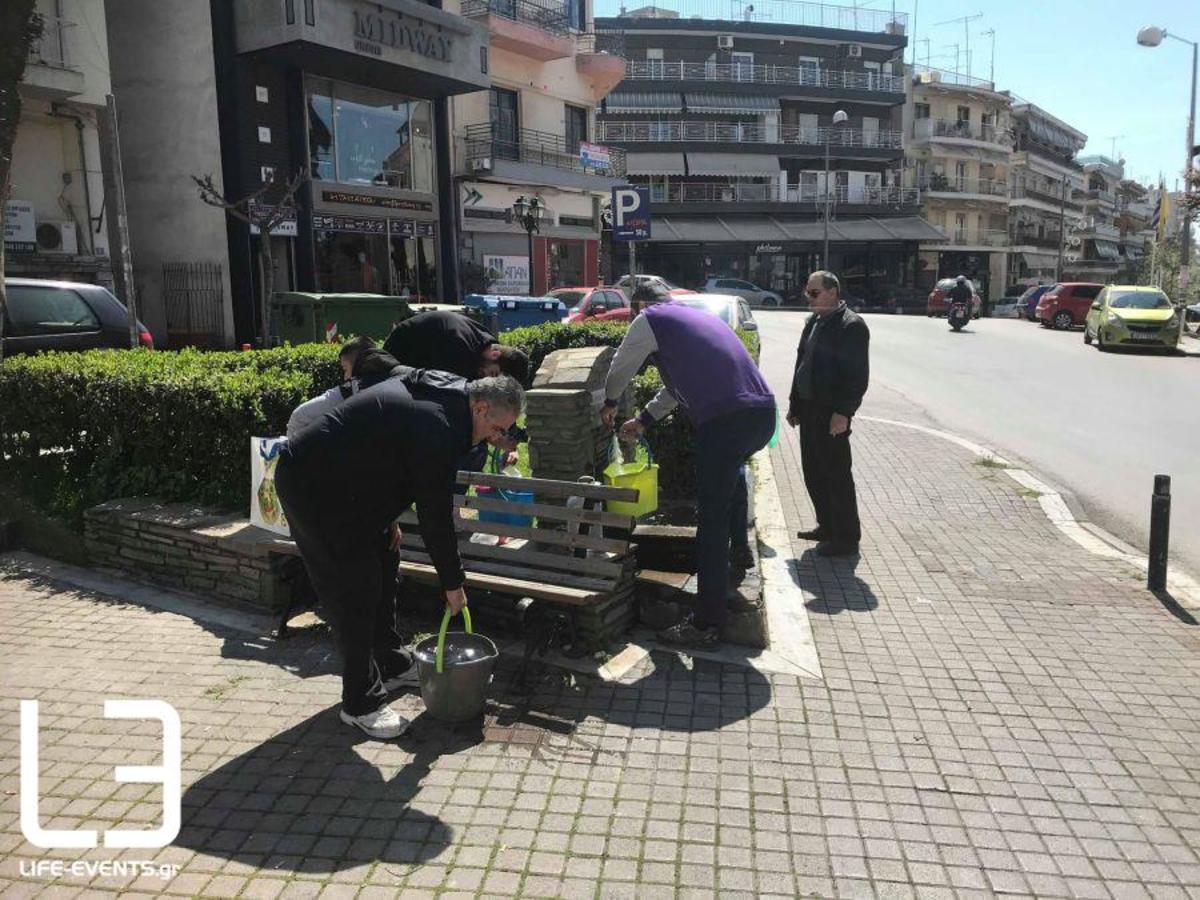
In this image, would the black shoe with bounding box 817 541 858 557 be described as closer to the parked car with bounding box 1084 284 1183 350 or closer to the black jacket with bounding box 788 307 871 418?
the black jacket with bounding box 788 307 871 418

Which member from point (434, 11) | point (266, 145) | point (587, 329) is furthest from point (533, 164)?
point (587, 329)

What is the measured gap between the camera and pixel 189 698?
433 cm

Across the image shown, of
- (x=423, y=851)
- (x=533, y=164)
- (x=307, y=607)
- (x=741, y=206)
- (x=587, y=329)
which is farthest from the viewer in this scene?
(x=741, y=206)

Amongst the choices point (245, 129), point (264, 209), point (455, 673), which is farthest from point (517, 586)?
point (245, 129)

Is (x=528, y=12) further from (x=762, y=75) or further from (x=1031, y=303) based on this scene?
(x=762, y=75)

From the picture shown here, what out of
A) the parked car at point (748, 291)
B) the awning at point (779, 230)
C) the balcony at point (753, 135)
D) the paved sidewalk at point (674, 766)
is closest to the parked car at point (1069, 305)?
the parked car at point (748, 291)

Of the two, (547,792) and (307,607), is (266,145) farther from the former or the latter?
(547,792)

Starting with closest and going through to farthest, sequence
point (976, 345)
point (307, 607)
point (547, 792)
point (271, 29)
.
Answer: point (547, 792)
point (307, 607)
point (271, 29)
point (976, 345)

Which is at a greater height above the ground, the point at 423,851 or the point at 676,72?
the point at 676,72

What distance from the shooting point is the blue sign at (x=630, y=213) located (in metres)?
11.6

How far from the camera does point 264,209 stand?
A: 65.1ft

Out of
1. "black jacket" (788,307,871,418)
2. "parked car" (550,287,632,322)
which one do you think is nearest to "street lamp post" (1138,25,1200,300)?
"parked car" (550,287,632,322)

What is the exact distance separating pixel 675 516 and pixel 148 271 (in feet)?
62.8

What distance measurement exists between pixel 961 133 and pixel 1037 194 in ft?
54.2
